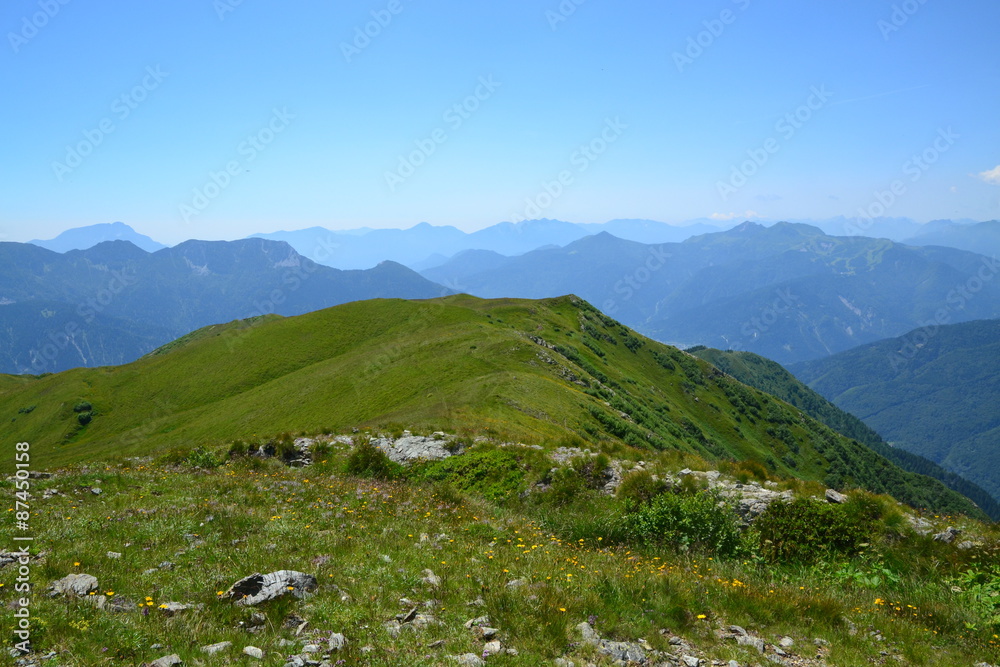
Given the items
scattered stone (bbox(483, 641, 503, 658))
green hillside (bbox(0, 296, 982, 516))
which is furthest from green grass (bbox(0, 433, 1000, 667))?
green hillside (bbox(0, 296, 982, 516))

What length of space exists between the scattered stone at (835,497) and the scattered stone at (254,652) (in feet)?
42.5

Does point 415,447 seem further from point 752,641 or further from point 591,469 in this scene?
point 752,641

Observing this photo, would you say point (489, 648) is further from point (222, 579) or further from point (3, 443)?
point (3, 443)

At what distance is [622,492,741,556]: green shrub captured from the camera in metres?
11.9

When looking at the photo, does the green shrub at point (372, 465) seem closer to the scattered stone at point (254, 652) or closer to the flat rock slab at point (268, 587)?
the flat rock slab at point (268, 587)

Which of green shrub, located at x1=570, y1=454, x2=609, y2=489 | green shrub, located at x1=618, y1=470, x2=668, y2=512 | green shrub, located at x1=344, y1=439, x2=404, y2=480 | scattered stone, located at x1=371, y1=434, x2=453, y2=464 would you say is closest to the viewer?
green shrub, located at x1=618, y1=470, x2=668, y2=512

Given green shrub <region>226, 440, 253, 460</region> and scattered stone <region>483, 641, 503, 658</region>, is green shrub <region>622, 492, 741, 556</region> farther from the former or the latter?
green shrub <region>226, 440, 253, 460</region>

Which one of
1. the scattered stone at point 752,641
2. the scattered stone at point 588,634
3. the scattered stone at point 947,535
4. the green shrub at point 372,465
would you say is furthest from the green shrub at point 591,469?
the scattered stone at point 588,634

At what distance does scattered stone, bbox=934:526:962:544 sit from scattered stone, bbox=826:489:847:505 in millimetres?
1797

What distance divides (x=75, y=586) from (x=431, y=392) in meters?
42.9

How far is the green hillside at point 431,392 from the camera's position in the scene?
46.6 meters

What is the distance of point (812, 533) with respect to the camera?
1156cm

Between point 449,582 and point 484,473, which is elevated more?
point 449,582

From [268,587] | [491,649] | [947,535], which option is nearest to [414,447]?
[268,587]
